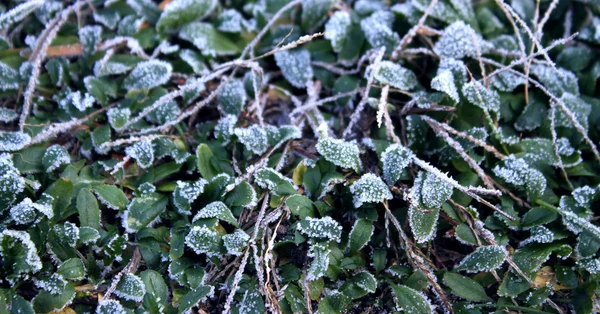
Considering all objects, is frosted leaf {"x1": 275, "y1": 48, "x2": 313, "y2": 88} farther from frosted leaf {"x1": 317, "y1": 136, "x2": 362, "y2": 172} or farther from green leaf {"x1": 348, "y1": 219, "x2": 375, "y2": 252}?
green leaf {"x1": 348, "y1": 219, "x2": 375, "y2": 252}

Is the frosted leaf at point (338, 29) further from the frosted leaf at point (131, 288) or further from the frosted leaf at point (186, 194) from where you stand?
the frosted leaf at point (131, 288)

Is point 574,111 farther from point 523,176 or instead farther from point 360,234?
point 360,234

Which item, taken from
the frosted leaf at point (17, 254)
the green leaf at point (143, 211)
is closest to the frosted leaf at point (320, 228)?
the green leaf at point (143, 211)

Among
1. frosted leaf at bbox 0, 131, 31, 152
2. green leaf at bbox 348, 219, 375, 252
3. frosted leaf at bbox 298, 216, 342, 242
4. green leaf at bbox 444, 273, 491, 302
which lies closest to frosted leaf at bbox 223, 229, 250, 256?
frosted leaf at bbox 298, 216, 342, 242

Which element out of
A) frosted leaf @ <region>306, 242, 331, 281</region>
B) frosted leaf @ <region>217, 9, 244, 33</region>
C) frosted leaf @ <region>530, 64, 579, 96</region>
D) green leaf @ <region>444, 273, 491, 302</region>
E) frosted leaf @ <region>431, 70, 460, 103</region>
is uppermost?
frosted leaf @ <region>217, 9, 244, 33</region>

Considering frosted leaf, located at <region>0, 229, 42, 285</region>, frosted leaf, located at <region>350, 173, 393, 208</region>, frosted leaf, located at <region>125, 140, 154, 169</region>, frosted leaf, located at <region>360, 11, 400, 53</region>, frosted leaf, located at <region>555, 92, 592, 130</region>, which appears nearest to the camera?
frosted leaf, located at <region>0, 229, 42, 285</region>

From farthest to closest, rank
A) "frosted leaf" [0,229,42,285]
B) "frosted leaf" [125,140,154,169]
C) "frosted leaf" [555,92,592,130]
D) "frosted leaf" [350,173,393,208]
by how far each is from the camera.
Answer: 1. "frosted leaf" [555,92,592,130]
2. "frosted leaf" [125,140,154,169]
3. "frosted leaf" [350,173,393,208]
4. "frosted leaf" [0,229,42,285]

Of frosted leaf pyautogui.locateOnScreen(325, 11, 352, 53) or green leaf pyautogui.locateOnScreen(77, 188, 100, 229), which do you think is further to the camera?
frosted leaf pyautogui.locateOnScreen(325, 11, 352, 53)
